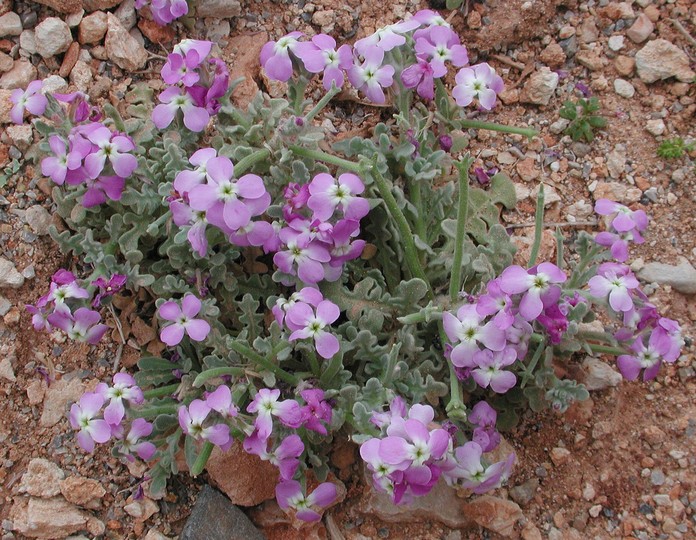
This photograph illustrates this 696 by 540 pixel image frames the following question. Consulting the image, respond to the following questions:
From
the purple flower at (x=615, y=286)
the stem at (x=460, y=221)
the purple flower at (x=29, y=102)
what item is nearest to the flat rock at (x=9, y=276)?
the purple flower at (x=29, y=102)

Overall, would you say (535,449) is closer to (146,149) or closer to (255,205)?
(255,205)

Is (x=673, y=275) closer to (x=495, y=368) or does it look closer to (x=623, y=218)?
(x=623, y=218)

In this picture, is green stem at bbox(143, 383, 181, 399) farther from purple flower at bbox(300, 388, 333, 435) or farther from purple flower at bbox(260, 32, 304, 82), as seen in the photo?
purple flower at bbox(260, 32, 304, 82)

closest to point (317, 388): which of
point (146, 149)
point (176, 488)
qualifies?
point (176, 488)

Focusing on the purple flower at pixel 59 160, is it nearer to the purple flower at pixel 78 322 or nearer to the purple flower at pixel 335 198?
the purple flower at pixel 78 322

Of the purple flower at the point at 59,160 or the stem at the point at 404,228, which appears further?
the purple flower at the point at 59,160

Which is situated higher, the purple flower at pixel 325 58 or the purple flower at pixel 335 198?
the purple flower at pixel 325 58

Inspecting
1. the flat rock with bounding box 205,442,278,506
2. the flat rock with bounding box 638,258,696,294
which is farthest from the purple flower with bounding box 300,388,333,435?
the flat rock with bounding box 638,258,696,294
